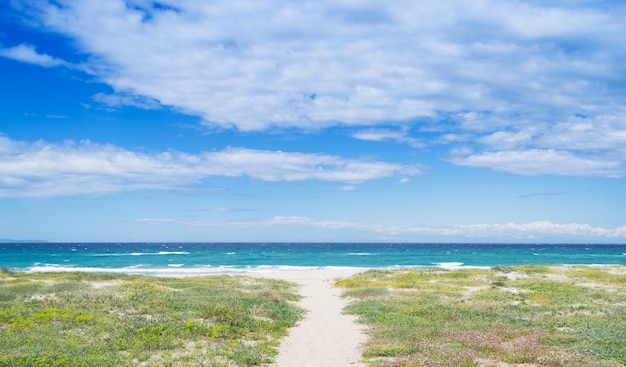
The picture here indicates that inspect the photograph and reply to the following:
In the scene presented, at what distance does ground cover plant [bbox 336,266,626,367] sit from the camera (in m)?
16.0

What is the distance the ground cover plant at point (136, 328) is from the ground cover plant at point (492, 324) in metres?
4.95

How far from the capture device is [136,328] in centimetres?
1928

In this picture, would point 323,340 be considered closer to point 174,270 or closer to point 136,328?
point 136,328

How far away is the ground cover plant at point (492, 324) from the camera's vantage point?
16.0 metres

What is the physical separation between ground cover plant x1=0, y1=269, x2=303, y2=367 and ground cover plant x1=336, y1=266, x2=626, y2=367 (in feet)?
16.2

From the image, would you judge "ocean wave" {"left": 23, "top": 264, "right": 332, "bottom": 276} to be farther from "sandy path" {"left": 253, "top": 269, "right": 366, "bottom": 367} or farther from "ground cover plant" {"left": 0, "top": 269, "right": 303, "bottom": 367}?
"sandy path" {"left": 253, "top": 269, "right": 366, "bottom": 367}

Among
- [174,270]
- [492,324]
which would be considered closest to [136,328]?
[492,324]

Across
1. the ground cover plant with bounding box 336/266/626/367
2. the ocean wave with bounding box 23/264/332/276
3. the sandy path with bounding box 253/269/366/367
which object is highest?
the ground cover plant with bounding box 336/266/626/367

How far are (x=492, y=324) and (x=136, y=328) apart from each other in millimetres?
15791

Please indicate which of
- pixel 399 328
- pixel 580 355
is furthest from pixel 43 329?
pixel 580 355

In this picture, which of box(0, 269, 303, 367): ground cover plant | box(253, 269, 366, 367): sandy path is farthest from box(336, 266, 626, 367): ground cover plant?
box(0, 269, 303, 367): ground cover plant

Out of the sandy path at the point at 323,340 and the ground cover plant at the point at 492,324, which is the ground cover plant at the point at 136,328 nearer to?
the sandy path at the point at 323,340

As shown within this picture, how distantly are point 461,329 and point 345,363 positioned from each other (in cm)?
669

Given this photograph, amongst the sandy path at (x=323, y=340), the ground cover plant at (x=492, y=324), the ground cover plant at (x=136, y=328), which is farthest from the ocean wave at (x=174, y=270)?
the sandy path at (x=323, y=340)
